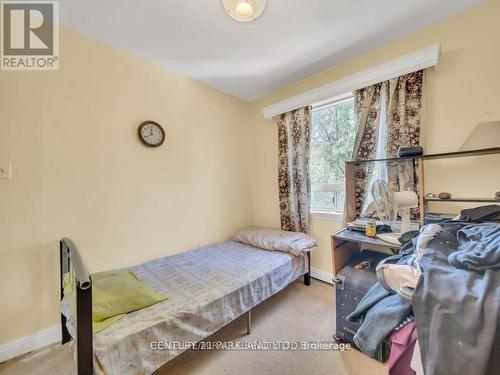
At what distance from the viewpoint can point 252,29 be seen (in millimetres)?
1750

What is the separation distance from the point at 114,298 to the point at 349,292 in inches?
63.2

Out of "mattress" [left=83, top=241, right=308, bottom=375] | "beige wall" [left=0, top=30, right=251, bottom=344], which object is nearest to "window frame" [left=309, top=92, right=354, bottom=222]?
"mattress" [left=83, top=241, right=308, bottom=375]

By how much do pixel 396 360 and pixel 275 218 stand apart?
7.12 ft

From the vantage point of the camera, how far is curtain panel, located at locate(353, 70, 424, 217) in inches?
71.1

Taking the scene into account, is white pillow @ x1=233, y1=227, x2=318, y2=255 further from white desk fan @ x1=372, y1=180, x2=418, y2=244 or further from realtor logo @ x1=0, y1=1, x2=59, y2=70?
realtor logo @ x1=0, y1=1, x2=59, y2=70

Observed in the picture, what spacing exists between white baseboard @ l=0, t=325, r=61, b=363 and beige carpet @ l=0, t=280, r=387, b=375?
55 millimetres

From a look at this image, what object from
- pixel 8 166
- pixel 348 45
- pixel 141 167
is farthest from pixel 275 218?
pixel 8 166

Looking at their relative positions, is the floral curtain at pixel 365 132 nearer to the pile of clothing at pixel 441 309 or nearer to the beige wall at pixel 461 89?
the beige wall at pixel 461 89

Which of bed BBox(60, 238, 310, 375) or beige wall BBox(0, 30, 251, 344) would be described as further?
beige wall BBox(0, 30, 251, 344)

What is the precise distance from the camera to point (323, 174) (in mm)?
2590

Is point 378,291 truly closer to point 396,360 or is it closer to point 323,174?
point 396,360

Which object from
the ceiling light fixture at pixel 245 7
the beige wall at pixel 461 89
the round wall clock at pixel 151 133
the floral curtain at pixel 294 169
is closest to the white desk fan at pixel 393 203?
the beige wall at pixel 461 89

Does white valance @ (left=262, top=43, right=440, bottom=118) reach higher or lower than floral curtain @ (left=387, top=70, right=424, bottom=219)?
higher

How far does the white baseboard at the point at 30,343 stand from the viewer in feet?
4.82
